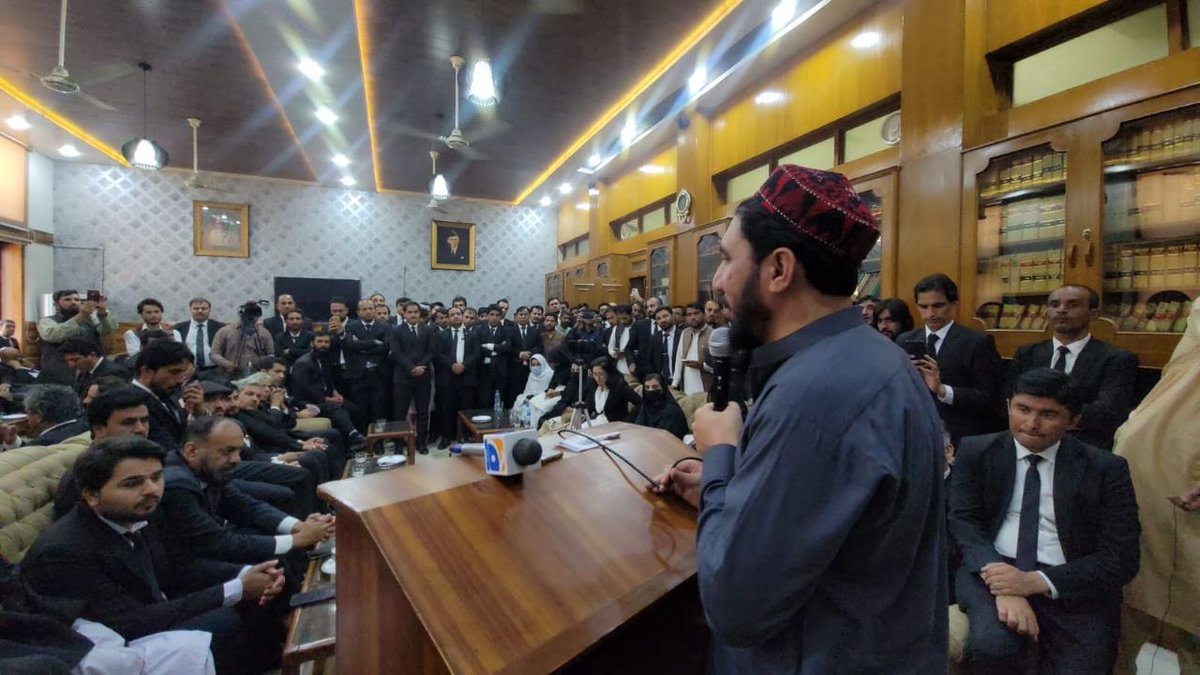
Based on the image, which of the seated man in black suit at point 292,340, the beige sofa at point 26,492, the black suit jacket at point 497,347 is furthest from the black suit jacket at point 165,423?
the black suit jacket at point 497,347

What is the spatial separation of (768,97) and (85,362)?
19.6 feet

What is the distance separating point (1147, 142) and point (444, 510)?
3.44 m

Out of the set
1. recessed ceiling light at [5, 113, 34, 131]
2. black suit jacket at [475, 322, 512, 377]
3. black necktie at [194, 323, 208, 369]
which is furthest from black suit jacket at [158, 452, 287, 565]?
recessed ceiling light at [5, 113, 34, 131]

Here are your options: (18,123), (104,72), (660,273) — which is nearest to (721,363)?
(104,72)

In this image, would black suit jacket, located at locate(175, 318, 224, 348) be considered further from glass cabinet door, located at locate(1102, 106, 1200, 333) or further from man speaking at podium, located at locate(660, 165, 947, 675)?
glass cabinet door, located at locate(1102, 106, 1200, 333)

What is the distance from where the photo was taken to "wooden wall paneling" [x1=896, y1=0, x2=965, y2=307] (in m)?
3.08

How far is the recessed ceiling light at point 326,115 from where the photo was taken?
5.15 meters

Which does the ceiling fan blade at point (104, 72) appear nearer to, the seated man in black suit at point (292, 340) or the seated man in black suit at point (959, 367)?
the seated man in black suit at point (292, 340)

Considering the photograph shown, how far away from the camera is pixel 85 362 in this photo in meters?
3.42

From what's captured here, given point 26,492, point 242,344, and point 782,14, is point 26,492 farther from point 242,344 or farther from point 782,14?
point 782,14

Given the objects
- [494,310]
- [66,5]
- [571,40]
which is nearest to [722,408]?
[571,40]

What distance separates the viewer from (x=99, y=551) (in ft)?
5.08

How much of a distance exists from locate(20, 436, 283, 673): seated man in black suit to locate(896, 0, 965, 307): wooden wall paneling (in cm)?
397

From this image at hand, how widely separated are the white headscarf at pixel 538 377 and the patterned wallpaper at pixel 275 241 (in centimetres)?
447
